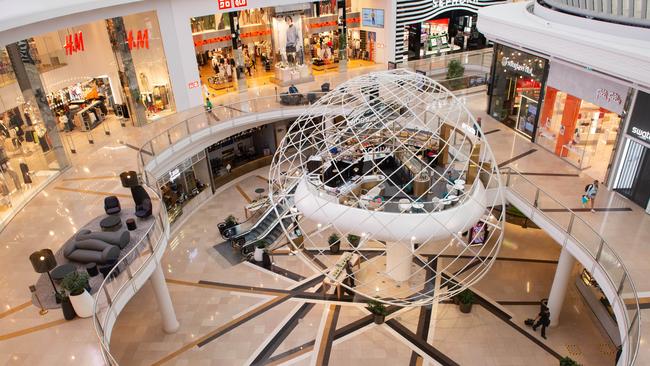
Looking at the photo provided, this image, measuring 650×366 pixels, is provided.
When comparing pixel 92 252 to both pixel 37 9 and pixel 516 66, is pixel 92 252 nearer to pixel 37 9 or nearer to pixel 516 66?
pixel 37 9

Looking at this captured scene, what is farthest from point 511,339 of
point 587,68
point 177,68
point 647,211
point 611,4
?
point 177,68

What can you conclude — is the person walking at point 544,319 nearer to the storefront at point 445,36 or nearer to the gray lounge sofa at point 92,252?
the gray lounge sofa at point 92,252

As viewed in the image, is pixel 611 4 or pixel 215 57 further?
pixel 215 57

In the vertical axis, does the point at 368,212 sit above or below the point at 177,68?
below

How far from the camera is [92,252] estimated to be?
474 inches

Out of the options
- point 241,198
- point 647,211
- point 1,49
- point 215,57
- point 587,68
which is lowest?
point 241,198

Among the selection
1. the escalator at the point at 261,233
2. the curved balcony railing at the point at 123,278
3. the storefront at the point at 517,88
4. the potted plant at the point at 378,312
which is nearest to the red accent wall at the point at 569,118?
the storefront at the point at 517,88

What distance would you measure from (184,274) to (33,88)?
8715 millimetres

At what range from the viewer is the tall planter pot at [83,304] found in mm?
10117

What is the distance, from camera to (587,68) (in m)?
14.7

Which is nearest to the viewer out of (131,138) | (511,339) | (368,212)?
(368,212)

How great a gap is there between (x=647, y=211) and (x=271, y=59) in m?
21.5

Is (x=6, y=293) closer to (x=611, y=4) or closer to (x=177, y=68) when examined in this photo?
(x=177, y=68)

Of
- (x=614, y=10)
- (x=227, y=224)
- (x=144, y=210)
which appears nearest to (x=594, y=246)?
(x=614, y=10)
